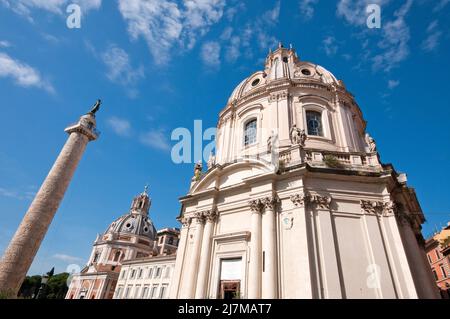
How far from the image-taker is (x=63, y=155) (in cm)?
2172

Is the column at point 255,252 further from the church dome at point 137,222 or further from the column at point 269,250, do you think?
the church dome at point 137,222

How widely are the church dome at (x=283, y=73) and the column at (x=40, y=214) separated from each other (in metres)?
15.0

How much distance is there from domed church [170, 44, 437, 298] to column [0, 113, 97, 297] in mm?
10850

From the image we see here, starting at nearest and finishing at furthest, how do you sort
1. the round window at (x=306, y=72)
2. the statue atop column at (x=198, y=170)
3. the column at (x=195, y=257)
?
the column at (x=195, y=257), the statue atop column at (x=198, y=170), the round window at (x=306, y=72)

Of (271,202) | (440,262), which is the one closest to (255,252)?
(271,202)

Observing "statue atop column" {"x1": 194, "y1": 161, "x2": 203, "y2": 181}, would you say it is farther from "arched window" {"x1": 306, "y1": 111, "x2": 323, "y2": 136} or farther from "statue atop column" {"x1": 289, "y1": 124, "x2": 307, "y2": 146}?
"arched window" {"x1": 306, "y1": 111, "x2": 323, "y2": 136}

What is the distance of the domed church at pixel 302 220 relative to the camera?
10.9 m

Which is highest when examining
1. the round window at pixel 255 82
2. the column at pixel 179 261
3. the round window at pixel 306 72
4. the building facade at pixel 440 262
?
the round window at pixel 306 72

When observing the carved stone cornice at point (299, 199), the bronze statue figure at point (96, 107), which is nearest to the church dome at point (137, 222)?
the bronze statue figure at point (96, 107)

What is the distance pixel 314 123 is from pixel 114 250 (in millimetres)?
74709

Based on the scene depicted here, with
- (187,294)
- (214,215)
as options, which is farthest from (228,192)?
(187,294)

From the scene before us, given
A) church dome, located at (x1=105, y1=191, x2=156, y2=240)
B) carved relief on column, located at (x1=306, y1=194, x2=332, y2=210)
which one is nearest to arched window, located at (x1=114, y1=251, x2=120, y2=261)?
church dome, located at (x1=105, y1=191, x2=156, y2=240)

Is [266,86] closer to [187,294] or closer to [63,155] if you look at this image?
[187,294]

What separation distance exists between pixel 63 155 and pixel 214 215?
Answer: 15.7 metres
